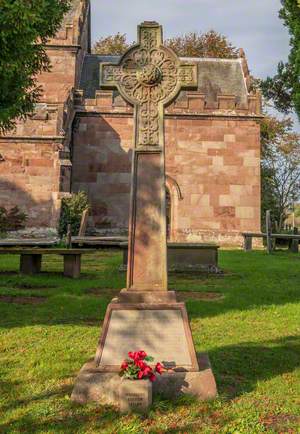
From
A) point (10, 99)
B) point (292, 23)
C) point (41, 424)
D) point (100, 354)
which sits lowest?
point (41, 424)

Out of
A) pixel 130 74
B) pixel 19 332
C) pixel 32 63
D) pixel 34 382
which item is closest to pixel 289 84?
pixel 32 63

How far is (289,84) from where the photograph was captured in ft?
49.2

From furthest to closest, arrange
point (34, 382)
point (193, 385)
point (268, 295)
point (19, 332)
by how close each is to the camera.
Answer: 1. point (268, 295)
2. point (19, 332)
3. point (34, 382)
4. point (193, 385)

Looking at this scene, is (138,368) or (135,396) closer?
(135,396)

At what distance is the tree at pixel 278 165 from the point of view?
3394 centimetres

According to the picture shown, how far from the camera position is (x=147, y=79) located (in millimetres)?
4652

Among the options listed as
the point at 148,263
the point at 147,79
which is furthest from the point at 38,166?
the point at 148,263

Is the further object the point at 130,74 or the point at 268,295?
the point at 268,295

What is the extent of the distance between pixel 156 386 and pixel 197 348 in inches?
60.5

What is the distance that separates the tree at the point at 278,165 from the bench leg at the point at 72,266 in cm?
2464

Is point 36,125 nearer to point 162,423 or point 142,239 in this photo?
point 142,239

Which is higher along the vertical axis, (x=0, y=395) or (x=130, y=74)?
(x=130, y=74)

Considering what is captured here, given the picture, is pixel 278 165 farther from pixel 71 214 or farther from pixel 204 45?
pixel 71 214

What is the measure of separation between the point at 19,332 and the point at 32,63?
655 cm
